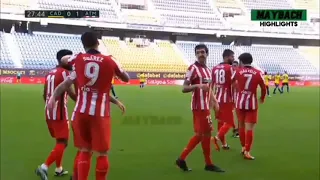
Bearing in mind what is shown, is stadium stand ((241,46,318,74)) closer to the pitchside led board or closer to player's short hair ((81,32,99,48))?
the pitchside led board

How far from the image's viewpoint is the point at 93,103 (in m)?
A: 3.47

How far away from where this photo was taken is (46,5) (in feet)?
35.4

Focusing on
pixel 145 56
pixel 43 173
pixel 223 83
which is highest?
pixel 223 83

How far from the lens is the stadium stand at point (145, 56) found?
77.7ft

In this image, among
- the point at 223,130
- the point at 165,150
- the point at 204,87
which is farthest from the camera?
the point at 165,150

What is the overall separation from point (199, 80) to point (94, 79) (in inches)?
68.2

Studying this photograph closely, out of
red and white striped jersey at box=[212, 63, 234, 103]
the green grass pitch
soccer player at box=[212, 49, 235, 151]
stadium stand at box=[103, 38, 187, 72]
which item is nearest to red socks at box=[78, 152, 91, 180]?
the green grass pitch

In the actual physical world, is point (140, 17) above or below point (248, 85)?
above

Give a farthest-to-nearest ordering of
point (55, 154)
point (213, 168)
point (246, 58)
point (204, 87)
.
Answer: point (246, 58)
point (213, 168)
point (204, 87)
point (55, 154)

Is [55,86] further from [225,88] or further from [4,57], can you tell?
[4,57]

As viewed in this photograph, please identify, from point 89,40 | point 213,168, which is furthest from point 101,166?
point 213,168

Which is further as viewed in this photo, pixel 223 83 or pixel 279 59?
pixel 279 59

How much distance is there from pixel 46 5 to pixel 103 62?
7925 millimetres

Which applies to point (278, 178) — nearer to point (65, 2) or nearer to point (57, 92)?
point (57, 92)
